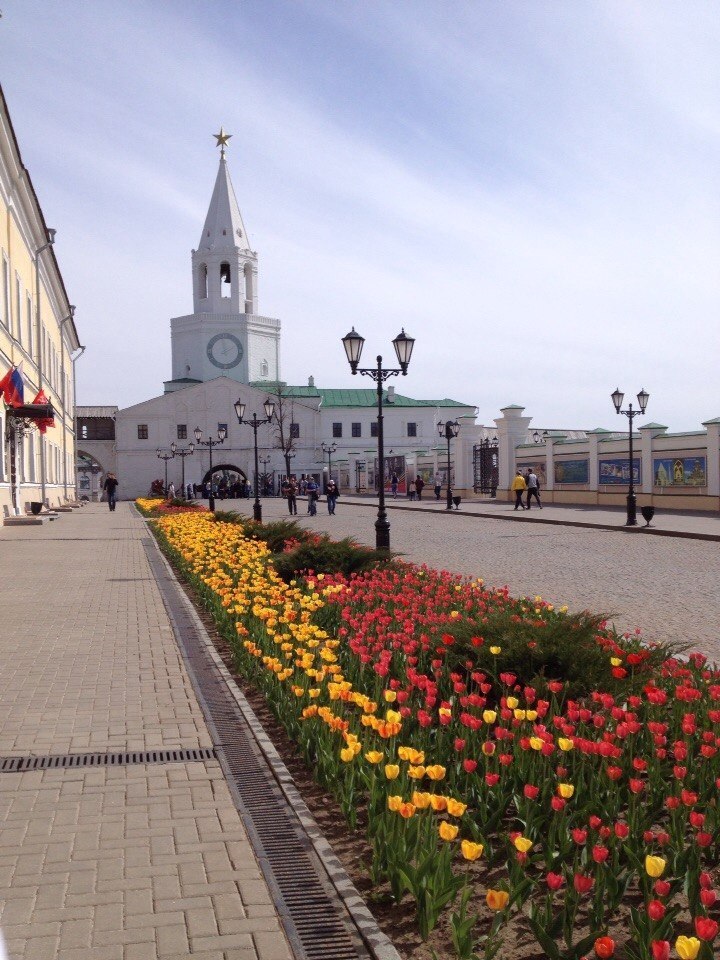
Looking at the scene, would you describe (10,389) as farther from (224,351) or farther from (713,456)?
(224,351)

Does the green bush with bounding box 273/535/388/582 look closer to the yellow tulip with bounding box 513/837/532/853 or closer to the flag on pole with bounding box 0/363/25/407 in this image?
the yellow tulip with bounding box 513/837/532/853

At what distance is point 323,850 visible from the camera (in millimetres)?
3938

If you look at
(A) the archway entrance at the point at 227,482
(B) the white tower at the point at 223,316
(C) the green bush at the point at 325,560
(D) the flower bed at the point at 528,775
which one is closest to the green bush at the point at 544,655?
(D) the flower bed at the point at 528,775

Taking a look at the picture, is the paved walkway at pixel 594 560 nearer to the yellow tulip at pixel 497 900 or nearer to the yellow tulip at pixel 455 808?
the yellow tulip at pixel 455 808

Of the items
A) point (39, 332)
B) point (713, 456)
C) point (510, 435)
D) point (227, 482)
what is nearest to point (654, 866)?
point (713, 456)

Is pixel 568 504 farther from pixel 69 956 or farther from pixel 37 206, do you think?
pixel 69 956

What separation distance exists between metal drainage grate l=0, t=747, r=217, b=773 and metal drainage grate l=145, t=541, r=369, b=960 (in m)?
0.15

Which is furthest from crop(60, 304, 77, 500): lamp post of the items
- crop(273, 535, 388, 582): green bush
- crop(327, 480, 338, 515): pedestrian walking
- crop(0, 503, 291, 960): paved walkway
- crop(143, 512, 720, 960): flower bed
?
crop(143, 512, 720, 960): flower bed

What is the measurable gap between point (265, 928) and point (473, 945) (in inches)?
29.9

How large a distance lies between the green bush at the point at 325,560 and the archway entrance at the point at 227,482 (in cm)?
5641

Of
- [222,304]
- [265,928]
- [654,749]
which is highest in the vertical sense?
[222,304]

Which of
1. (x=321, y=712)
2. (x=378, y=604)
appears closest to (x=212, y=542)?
(x=378, y=604)

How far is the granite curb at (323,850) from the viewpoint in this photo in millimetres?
3162

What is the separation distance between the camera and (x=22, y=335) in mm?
30844
